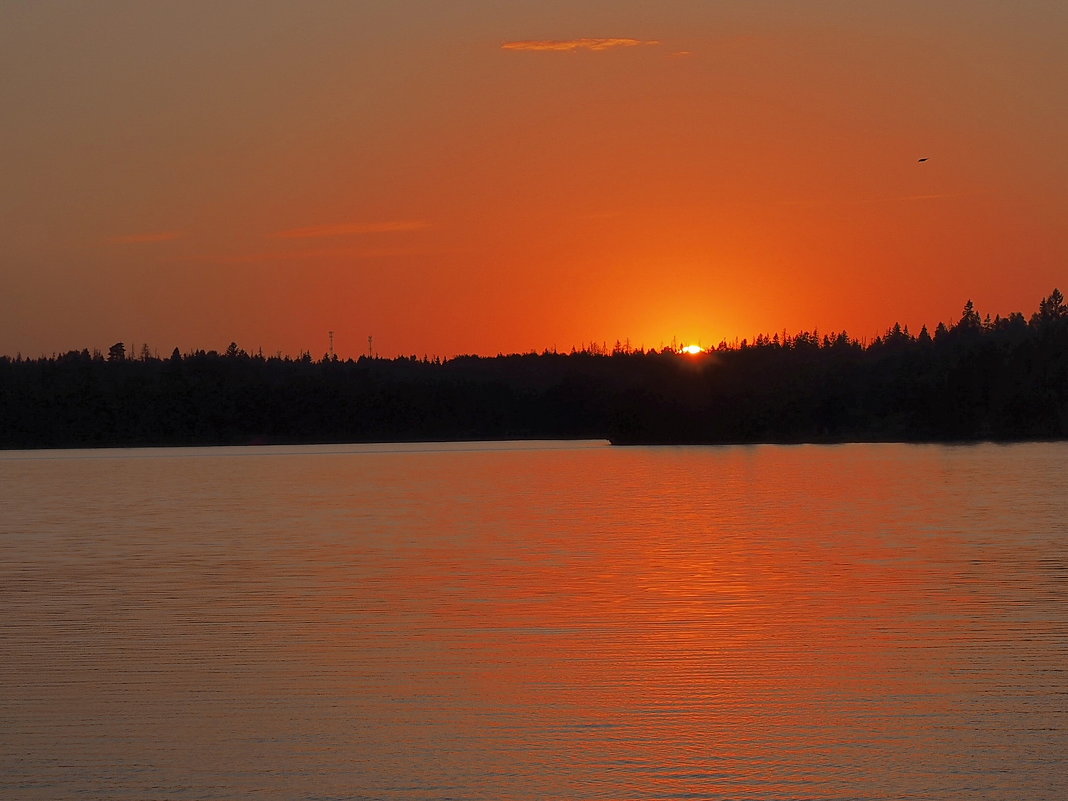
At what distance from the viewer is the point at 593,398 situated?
576 feet

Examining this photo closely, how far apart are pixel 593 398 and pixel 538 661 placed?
16056 cm

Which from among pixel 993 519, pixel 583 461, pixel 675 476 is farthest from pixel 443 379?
pixel 993 519

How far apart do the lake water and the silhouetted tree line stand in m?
107

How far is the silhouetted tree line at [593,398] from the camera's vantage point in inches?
5522

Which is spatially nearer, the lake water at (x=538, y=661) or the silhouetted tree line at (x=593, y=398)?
the lake water at (x=538, y=661)

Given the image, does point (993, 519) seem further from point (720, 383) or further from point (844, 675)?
point (720, 383)

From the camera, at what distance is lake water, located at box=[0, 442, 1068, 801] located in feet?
34.8

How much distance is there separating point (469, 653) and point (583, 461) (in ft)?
241

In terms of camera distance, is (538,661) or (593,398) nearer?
(538,661)

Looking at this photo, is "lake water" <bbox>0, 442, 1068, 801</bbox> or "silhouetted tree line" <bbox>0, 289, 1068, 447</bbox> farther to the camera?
"silhouetted tree line" <bbox>0, 289, 1068, 447</bbox>

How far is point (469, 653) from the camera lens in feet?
51.4

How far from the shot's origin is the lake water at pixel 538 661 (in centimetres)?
1060

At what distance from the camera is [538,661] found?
49.6 feet

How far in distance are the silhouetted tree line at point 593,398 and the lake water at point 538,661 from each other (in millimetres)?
107103
